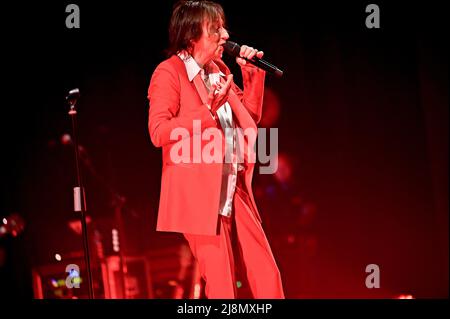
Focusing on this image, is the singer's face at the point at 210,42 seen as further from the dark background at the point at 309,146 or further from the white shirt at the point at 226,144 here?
the dark background at the point at 309,146

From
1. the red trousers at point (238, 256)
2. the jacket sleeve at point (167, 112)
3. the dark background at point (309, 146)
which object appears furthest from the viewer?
the dark background at point (309, 146)

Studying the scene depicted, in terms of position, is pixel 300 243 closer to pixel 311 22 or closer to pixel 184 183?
pixel 311 22

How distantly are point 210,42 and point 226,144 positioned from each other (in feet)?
1.36

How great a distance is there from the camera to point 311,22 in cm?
393

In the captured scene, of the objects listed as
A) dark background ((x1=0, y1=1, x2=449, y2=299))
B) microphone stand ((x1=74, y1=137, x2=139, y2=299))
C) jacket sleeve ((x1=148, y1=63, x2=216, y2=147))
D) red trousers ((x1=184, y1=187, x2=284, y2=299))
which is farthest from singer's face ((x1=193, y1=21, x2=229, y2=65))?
microphone stand ((x1=74, y1=137, x2=139, y2=299))

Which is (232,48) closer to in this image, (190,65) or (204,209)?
(190,65)

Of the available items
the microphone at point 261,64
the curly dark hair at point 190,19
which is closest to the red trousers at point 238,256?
the microphone at point 261,64

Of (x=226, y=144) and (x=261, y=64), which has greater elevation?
(x=261, y=64)

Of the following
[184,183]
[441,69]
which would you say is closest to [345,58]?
[441,69]

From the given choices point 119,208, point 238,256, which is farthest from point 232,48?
point 119,208

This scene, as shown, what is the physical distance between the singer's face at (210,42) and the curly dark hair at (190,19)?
18mm

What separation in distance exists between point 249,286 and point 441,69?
2326mm

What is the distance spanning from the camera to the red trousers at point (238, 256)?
2342 millimetres

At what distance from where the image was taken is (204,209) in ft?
7.65
